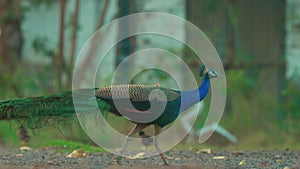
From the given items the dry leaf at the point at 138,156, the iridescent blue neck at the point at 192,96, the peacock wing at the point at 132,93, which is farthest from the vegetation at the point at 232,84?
the peacock wing at the point at 132,93

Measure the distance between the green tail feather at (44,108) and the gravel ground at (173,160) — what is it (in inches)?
17.7

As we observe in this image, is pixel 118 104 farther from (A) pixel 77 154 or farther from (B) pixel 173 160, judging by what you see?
(A) pixel 77 154

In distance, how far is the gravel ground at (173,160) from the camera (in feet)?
25.0

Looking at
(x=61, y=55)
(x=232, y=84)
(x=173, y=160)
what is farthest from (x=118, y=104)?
(x=61, y=55)

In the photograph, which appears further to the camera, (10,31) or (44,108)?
(10,31)

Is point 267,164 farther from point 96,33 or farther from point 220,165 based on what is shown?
point 96,33

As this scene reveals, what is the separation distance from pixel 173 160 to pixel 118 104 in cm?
116

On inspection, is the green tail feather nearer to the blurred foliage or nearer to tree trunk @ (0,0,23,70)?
tree trunk @ (0,0,23,70)

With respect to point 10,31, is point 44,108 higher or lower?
lower

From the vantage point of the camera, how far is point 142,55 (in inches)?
612

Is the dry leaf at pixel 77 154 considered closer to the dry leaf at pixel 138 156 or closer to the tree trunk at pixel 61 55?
the dry leaf at pixel 138 156

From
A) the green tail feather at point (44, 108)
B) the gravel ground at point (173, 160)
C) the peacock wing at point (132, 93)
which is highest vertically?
the peacock wing at point (132, 93)

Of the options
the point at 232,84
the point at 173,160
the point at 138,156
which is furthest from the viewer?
the point at 232,84

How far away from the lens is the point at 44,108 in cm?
773
